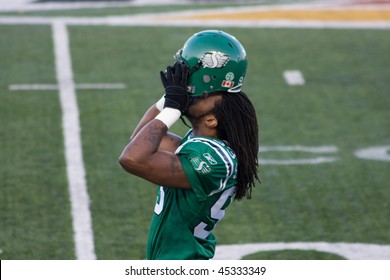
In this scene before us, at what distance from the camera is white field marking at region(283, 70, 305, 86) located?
10891mm

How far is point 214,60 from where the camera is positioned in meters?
4.41

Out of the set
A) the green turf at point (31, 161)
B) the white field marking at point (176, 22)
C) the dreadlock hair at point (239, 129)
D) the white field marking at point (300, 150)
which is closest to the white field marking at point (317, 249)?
the green turf at point (31, 161)

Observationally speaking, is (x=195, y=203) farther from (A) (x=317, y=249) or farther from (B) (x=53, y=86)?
(B) (x=53, y=86)

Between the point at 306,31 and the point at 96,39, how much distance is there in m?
2.87

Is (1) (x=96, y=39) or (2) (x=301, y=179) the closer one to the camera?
(2) (x=301, y=179)

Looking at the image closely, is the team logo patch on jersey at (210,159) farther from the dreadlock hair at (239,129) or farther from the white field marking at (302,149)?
the white field marking at (302,149)

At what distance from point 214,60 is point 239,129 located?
36 centimetres

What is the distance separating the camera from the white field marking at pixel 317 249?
7.02 meters

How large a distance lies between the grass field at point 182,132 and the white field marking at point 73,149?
0.21 ft

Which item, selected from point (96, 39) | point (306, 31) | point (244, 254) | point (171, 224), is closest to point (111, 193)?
point (244, 254)

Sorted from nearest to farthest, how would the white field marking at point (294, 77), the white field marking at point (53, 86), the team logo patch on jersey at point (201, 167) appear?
the team logo patch on jersey at point (201, 167)
the white field marking at point (53, 86)
the white field marking at point (294, 77)

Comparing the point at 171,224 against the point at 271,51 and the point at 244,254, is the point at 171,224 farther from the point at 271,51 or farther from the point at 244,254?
the point at 271,51

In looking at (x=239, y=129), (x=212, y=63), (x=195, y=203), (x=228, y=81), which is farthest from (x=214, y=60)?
(x=195, y=203)

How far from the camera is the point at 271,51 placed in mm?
11844
